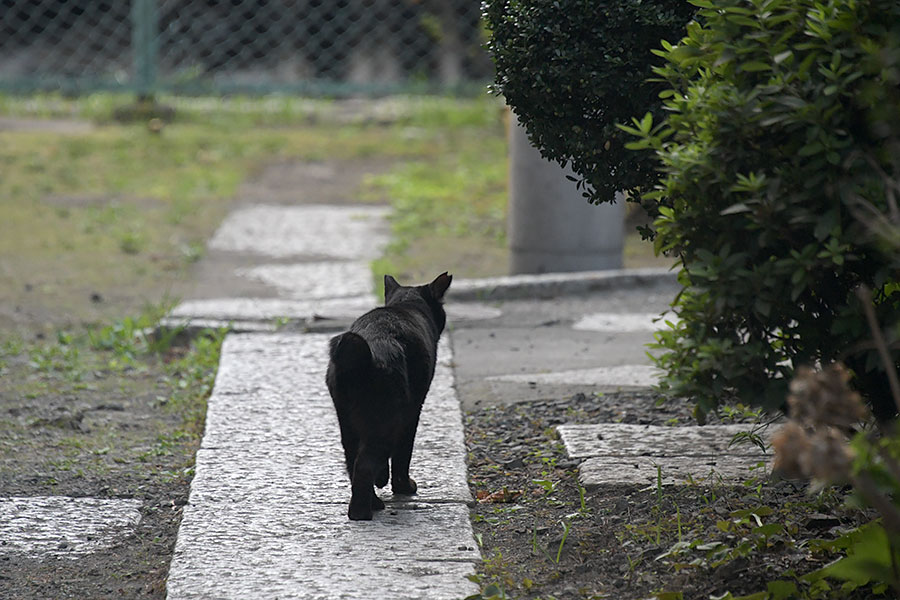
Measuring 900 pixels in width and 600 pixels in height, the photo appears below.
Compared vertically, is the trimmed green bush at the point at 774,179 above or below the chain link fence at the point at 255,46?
below

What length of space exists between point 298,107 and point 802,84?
10.9 m

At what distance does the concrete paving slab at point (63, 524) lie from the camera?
340 centimetres

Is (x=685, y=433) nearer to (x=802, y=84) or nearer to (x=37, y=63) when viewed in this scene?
(x=802, y=84)

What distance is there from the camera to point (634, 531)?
3324 mm

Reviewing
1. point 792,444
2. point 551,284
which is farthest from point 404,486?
point 551,284

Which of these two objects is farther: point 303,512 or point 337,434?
point 337,434

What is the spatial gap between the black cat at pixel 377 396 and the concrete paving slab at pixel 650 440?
70 cm

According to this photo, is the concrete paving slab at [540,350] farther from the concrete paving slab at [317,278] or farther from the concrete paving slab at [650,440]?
the concrete paving slab at [317,278]

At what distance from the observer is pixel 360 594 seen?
9.58 ft

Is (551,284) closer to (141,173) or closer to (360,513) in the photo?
(360,513)

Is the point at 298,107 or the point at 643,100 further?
the point at 298,107

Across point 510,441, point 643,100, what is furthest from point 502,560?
point 643,100

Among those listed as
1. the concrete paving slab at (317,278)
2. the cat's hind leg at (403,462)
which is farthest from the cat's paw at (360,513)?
the concrete paving slab at (317,278)

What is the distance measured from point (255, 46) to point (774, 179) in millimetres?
11897
